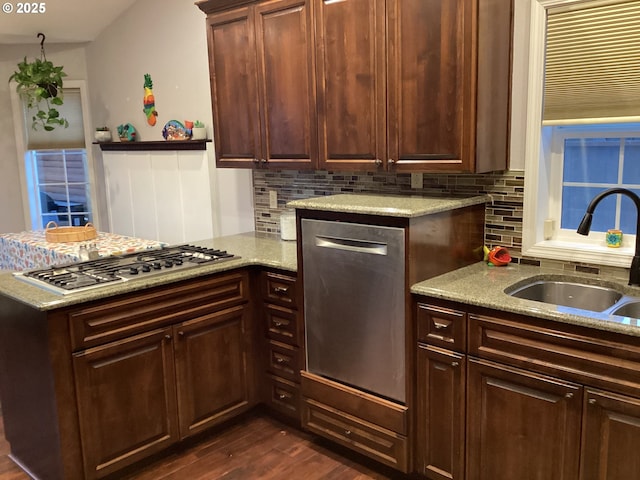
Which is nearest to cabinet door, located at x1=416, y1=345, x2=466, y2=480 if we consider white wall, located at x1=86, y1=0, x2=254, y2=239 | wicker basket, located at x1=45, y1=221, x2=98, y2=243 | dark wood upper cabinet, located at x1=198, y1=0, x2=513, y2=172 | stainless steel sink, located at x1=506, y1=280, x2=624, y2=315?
stainless steel sink, located at x1=506, y1=280, x2=624, y2=315

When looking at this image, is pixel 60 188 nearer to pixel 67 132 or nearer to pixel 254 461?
pixel 67 132

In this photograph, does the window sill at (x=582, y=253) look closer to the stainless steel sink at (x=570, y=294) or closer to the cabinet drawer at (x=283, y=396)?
the stainless steel sink at (x=570, y=294)

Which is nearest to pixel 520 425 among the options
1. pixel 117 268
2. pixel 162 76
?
pixel 117 268

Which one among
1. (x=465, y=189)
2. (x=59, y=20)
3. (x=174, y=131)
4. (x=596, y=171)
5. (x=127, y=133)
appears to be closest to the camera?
(x=596, y=171)

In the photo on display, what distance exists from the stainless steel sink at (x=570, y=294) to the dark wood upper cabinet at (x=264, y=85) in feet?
3.96

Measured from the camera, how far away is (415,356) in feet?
7.61

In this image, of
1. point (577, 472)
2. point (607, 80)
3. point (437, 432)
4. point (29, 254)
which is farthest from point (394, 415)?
point (29, 254)

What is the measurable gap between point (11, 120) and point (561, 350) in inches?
186

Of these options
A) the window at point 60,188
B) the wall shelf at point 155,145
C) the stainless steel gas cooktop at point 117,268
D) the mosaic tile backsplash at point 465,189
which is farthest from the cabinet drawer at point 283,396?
the window at point 60,188

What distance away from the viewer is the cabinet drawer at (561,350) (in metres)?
1.78

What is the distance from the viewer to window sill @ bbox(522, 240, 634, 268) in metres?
2.33

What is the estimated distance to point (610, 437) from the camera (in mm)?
1836

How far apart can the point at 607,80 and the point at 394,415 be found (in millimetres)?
1585

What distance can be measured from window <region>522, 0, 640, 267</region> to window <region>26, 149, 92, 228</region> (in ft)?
13.1
